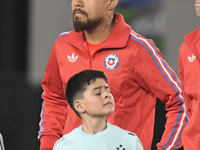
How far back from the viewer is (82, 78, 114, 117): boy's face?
2.01 metres

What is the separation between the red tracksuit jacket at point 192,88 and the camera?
2.21 metres

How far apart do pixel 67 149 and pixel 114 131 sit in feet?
0.81

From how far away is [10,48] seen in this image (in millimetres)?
4199

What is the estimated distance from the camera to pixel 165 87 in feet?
7.55

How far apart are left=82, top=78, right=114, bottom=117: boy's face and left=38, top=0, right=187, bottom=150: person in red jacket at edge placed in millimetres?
263

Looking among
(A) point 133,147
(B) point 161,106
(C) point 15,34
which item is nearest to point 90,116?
(A) point 133,147

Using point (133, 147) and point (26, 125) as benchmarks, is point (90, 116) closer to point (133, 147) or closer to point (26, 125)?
point (133, 147)

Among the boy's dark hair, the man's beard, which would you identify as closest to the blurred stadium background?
the man's beard

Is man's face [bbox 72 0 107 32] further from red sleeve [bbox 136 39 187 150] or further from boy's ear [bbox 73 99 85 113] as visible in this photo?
boy's ear [bbox 73 99 85 113]

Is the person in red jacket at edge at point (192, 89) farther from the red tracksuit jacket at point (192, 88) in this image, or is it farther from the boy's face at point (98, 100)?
the boy's face at point (98, 100)

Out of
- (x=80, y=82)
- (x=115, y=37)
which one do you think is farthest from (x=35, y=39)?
(x=80, y=82)

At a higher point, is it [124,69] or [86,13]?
[86,13]

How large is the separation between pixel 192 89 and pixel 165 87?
6.2 inches

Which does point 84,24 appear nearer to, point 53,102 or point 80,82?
point 80,82
